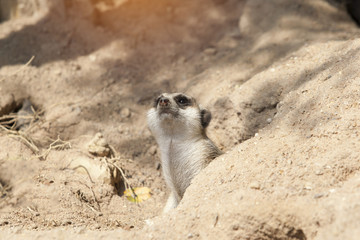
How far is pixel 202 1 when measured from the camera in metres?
→ 5.57

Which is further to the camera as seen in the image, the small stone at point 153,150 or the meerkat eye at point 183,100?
the small stone at point 153,150

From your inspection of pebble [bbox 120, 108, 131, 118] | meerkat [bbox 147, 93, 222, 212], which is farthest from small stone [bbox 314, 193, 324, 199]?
pebble [bbox 120, 108, 131, 118]

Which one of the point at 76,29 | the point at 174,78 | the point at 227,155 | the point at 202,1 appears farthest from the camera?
the point at 202,1

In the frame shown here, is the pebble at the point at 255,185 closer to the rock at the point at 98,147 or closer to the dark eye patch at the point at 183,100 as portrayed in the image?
the dark eye patch at the point at 183,100

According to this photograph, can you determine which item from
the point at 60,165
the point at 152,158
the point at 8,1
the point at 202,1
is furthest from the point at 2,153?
the point at 202,1

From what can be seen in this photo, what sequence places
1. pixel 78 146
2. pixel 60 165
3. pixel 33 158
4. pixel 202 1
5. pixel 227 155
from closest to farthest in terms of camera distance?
pixel 227 155 < pixel 33 158 < pixel 60 165 < pixel 78 146 < pixel 202 1

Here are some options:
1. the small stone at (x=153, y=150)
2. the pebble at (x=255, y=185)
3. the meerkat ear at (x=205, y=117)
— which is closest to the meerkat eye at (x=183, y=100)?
the meerkat ear at (x=205, y=117)

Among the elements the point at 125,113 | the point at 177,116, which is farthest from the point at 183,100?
the point at 125,113

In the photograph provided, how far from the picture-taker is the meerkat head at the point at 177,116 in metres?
3.30

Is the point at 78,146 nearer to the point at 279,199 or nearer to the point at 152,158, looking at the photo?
the point at 152,158

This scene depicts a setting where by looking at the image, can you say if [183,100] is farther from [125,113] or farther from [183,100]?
[125,113]

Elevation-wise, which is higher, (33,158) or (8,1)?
(8,1)

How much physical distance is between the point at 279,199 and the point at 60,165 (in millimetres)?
2168

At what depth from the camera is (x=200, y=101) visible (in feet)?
14.0
